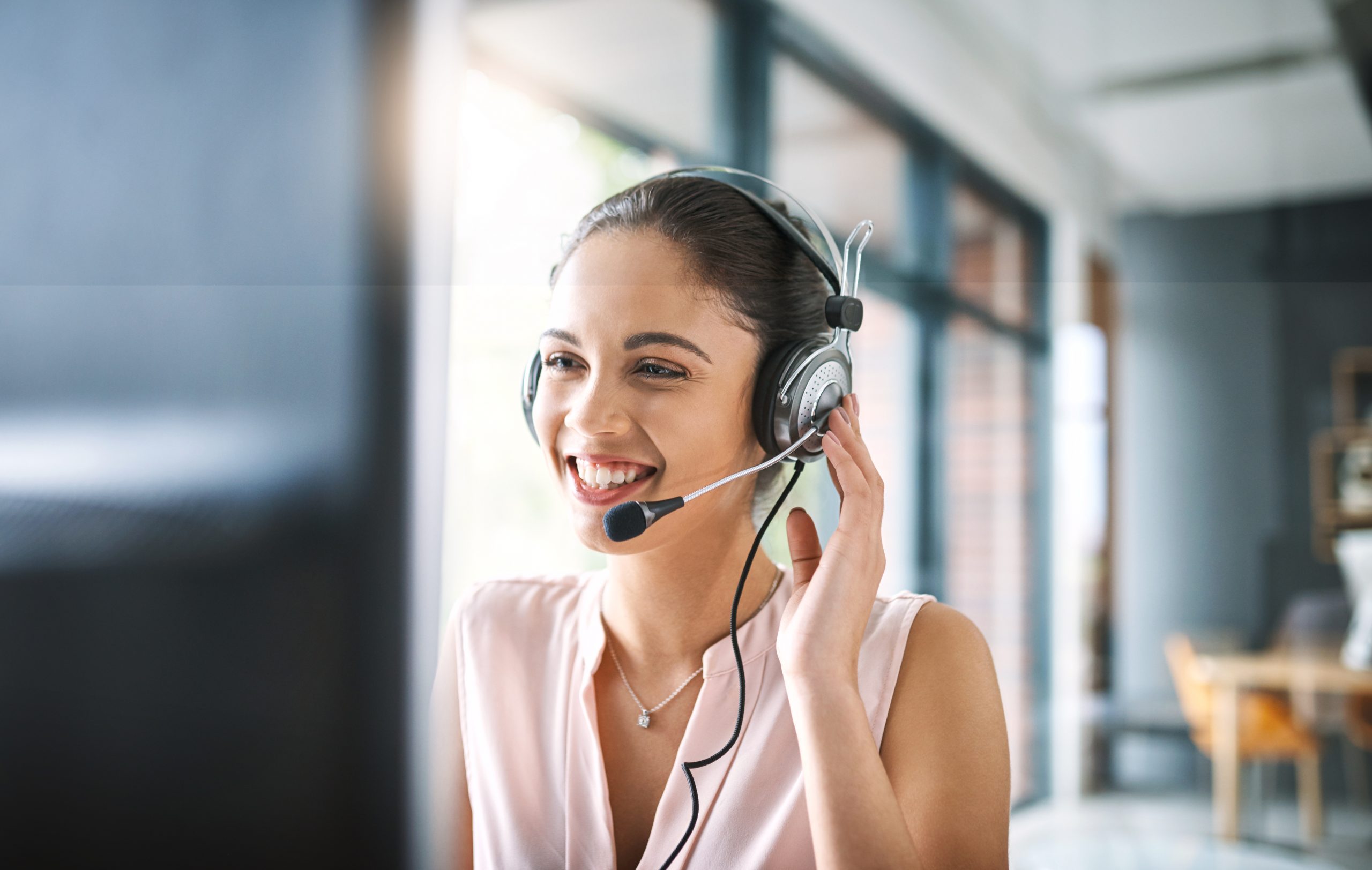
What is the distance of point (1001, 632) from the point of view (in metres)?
0.96

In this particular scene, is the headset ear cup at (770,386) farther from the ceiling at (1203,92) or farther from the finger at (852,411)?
the ceiling at (1203,92)

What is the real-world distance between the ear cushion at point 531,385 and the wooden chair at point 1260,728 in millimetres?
1083

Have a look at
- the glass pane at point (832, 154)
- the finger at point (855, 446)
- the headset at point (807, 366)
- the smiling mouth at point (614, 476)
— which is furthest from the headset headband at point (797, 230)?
the glass pane at point (832, 154)

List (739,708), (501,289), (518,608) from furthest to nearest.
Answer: (501,289)
(518,608)
(739,708)

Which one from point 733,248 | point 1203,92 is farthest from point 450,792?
point 1203,92

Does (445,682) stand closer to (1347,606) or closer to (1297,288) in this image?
(1297,288)

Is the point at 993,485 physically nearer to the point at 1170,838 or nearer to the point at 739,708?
the point at 1170,838

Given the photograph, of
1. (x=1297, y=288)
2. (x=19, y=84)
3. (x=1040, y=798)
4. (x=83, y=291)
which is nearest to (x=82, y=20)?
(x=19, y=84)

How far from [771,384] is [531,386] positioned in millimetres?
209

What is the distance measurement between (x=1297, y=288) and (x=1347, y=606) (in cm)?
44

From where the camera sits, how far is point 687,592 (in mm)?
736

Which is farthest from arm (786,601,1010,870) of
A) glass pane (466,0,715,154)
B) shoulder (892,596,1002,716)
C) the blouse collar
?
glass pane (466,0,715,154)

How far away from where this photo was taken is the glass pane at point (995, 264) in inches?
39.9

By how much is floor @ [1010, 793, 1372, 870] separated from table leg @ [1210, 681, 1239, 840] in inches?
0.6
